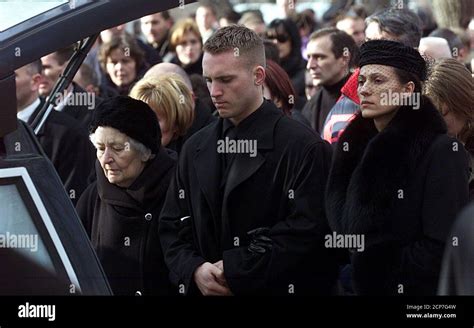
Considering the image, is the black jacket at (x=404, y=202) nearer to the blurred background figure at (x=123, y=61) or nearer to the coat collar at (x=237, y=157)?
the coat collar at (x=237, y=157)

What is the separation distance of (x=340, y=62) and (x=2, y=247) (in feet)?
11.7

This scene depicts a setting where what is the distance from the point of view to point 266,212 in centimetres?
442

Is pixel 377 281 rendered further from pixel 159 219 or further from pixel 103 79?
pixel 103 79

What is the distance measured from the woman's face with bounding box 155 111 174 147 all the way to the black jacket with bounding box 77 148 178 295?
0.50m

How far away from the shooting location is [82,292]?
3627mm

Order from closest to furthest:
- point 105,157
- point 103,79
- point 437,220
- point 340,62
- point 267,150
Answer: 1. point 437,220
2. point 267,150
3. point 105,157
4. point 340,62
5. point 103,79

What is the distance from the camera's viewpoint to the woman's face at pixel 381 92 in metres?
4.31

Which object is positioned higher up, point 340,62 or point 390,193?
point 340,62

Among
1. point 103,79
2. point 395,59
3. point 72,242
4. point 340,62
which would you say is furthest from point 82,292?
point 103,79

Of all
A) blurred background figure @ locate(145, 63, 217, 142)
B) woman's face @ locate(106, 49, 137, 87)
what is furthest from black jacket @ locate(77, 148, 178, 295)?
woman's face @ locate(106, 49, 137, 87)

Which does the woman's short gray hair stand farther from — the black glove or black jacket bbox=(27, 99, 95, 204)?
black jacket bbox=(27, 99, 95, 204)

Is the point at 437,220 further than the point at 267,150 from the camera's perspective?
No

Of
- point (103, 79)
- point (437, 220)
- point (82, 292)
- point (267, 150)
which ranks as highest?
point (103, 79)

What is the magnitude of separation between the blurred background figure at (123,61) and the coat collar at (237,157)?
3.68m
